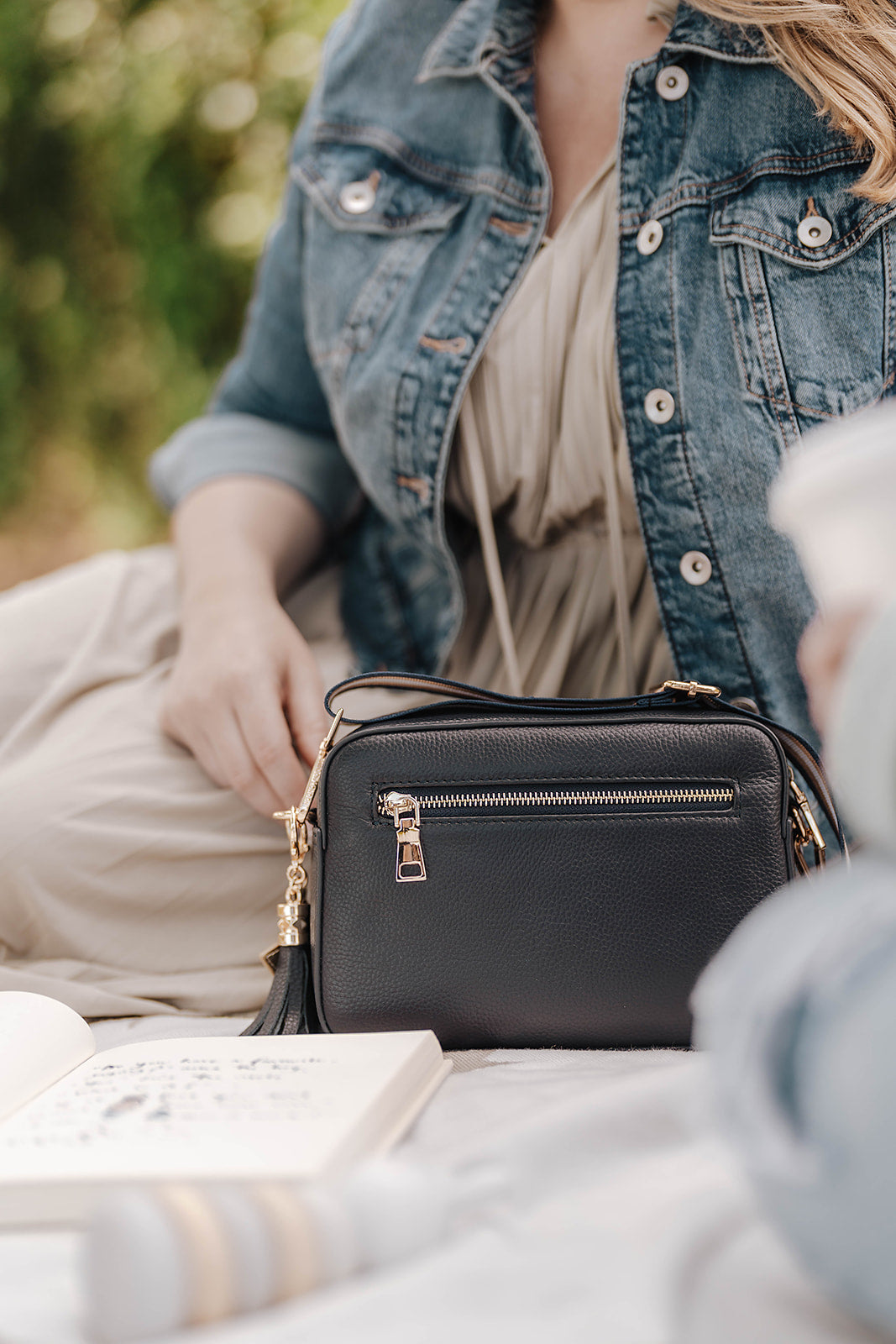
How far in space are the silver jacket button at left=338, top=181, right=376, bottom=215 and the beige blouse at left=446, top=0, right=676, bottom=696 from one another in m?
0.16

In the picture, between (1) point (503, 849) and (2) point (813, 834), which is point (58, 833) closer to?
(1) point (503, 849)

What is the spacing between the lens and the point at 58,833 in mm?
731

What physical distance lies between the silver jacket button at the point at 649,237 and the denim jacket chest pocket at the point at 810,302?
1.9 inches

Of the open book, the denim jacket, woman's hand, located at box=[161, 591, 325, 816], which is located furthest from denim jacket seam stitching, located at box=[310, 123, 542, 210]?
the open book

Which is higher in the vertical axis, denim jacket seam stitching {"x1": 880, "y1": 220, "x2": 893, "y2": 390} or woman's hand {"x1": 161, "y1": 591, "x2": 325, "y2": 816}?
denim jacket seam stitching {"x1": 880, "y1": 220, "x2": 893, "y2": 390}

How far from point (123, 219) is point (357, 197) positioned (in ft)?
3.73

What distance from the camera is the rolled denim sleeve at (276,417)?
99 cm

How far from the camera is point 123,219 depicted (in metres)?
1.85

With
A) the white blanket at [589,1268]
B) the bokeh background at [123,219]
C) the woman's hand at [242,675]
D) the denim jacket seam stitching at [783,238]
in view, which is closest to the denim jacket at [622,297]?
the denim jacket seam stitching at [783,238]

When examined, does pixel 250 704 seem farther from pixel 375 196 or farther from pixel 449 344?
pixel 375 196

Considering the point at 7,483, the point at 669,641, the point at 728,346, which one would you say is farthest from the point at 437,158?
the point at 7,483

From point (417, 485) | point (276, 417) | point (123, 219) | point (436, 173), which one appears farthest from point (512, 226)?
point (123, 219)

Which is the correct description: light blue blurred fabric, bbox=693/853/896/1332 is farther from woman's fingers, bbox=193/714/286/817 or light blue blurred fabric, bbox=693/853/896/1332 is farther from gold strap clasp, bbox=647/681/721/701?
woman's fingers, bbox=193/714/286/817

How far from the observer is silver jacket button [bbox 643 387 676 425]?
29.3 inches
